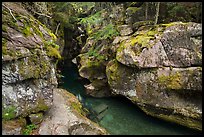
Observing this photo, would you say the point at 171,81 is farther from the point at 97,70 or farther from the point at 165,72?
the point at 97,70

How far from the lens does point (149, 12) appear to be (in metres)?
20.1

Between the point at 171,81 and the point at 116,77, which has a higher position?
the point at 171,81

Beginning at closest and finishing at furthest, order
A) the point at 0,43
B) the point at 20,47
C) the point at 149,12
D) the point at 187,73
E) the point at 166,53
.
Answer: the point at 0,43
the point at 20,47
the point at 187,73
the point at 166,53
the point at 149,12

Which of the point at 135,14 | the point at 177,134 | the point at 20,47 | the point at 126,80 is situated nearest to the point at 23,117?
the point at 20,47

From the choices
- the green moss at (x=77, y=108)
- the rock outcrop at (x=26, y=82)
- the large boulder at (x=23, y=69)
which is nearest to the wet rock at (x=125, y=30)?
the green moss at (x=77, y=108)

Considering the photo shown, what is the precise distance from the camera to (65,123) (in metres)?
12.0

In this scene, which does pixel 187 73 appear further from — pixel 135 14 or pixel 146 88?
pixel 135 14

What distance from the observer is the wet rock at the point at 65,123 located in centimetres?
1138

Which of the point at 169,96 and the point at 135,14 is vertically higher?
the point at 135,14

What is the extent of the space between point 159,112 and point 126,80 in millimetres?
3027

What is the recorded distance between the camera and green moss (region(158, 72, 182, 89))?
13478 mm

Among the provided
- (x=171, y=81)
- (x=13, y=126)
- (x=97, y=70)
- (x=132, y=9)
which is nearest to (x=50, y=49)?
(x=13, y=126)

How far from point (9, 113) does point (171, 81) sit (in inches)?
348

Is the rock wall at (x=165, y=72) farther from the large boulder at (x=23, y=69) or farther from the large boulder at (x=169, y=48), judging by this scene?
the large boulder at (x=23, y=69)
